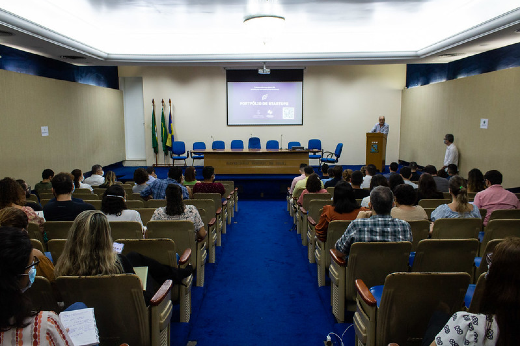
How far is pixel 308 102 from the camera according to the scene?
12.6 m

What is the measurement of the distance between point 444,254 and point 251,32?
5990 millimetres

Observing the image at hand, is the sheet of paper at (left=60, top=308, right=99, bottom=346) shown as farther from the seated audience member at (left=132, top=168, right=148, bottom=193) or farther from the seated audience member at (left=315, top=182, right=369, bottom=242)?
the seated audience member at (left=132, top=168, right=148, bottom=193)

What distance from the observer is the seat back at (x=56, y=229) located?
138 inches

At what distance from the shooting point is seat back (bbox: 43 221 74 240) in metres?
3.49

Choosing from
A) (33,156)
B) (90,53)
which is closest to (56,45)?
(90,53)

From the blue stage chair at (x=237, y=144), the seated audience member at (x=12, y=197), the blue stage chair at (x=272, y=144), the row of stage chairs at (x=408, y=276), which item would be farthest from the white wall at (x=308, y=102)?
the seated audience member at (x=12, y=197)

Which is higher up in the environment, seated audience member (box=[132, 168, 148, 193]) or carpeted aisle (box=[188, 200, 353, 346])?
seated audience member (box=[132, 168, 148, 193])

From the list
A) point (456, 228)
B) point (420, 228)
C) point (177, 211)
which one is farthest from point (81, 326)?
point (456, 228)

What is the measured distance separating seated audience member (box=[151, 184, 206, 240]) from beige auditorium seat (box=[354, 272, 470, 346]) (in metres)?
2.03

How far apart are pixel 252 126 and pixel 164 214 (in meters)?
9.15

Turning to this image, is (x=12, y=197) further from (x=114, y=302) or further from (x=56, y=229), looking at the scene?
(x=114, y=302)

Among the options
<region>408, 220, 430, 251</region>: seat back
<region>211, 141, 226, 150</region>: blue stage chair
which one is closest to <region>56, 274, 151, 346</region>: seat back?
<region>408, 220, 430, 251</region>: seat back

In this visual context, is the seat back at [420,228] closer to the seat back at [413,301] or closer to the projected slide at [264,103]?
the seat back at [413,301]

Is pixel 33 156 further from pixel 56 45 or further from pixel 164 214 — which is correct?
pixel 164 214
